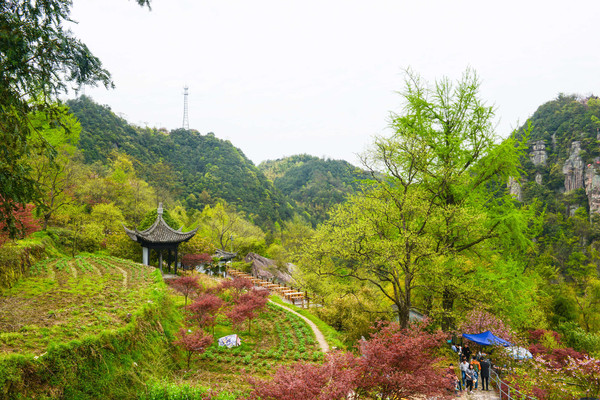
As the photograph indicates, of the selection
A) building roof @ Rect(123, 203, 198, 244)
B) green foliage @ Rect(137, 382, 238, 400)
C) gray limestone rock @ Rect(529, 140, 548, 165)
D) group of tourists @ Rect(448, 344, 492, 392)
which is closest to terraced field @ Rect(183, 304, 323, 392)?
green foliage @ Rect(137, 382, 238, 400)

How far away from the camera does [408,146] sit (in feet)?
35.9

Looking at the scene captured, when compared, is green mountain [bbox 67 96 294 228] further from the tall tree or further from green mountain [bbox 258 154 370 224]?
the tall tree

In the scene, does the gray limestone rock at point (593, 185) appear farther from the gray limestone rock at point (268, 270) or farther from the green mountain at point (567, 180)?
the gray limestone rock at point (268, 270)

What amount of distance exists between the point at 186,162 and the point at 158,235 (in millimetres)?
56985

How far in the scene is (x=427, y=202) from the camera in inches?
409

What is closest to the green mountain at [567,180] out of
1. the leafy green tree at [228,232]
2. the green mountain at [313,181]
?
the leafy green tree at [228,232]

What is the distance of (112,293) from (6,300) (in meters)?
2.72

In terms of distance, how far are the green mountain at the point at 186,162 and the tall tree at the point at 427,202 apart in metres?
45.5

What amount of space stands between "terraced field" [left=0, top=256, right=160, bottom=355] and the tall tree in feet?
19.8

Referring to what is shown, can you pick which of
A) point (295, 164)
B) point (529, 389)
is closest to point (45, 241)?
point (529, 389)

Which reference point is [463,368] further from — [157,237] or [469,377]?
[157,237]

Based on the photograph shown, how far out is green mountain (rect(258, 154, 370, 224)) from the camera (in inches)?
3460

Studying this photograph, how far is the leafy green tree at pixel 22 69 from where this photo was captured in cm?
520

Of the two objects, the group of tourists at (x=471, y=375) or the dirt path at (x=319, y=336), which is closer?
the group of tourists at (x=471, y=375)
